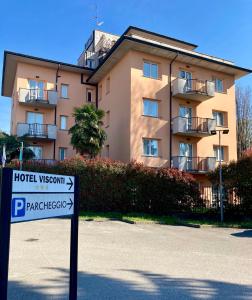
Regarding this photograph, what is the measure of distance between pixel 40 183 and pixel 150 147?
70.5 feet

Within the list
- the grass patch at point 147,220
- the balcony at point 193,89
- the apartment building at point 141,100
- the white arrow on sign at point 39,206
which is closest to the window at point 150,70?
the apartment building at point 141,100

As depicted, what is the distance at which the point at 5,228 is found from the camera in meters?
2.96

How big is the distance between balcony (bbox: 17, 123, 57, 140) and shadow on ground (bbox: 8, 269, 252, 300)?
2113 cm

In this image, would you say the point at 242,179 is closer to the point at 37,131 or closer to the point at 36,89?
the point at 37,131

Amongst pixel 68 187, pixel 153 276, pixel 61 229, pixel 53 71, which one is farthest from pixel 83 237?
pixel 53 71

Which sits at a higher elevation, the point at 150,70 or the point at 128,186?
the point at 150,70

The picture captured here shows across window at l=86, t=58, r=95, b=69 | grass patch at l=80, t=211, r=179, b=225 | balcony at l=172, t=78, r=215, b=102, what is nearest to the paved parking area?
grass patch at l=80, t=211, r=179, b=225

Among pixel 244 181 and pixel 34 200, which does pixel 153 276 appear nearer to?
pixel 34 200

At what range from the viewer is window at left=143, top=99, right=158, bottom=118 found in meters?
25.0

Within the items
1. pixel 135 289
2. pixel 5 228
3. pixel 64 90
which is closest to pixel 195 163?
pixel 64 90

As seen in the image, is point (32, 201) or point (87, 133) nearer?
point (32, 201)

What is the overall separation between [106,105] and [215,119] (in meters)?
9.08

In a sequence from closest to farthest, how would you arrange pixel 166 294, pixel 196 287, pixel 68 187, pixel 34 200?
1. pixel 34 200
2. pixel 68 187
3. pixel 166 294
4. pixel 196 287

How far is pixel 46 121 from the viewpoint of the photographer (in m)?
28.2
